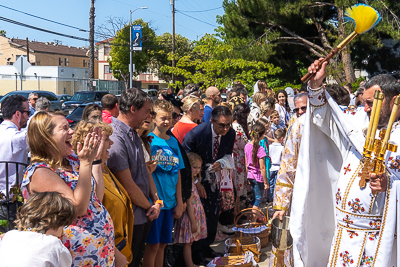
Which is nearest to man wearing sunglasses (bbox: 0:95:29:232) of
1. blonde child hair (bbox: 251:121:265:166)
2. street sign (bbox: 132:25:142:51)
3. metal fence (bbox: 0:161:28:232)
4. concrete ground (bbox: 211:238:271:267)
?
metal fence (bbox: 0:161:28:232)

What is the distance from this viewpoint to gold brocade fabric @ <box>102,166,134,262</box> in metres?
3.28

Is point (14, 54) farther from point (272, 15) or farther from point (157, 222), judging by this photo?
point (157, 222)

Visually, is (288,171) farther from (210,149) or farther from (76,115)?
(76,115)

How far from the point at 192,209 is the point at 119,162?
5.16 ft

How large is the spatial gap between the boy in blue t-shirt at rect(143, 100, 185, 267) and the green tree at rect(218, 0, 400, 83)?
14.8m

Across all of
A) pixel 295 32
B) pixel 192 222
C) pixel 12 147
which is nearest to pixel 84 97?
pixel 295 32

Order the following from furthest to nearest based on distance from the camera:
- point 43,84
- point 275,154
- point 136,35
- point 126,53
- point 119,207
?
point 126,53
point 43,84
point 136,35
point 275,154
point 119,207

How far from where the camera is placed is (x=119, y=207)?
10.9 ft

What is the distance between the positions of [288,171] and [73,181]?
1.82 m

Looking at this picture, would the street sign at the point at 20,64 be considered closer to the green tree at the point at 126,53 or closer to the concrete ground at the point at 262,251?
the concrete ground at the point at 262,251

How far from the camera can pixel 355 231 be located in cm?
300

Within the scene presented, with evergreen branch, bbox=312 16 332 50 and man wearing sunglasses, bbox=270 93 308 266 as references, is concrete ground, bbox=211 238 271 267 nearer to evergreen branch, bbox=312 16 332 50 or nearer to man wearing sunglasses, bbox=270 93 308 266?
man wearing sunglasses, bbox=270 93 308 266

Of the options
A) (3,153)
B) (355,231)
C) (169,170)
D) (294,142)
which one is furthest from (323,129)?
(3,153)

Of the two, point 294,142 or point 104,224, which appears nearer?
point 104,224
